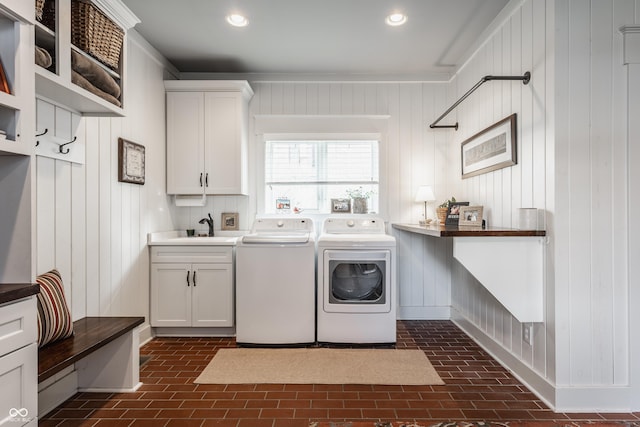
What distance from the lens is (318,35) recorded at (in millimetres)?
2863

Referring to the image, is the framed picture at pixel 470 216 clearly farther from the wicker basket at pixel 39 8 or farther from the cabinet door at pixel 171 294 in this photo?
the wicker basket at pixel 39 8

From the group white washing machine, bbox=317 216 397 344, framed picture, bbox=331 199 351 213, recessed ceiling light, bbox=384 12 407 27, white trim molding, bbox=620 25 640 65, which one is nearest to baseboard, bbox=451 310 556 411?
white washing machine, bbox=317 216 397 344

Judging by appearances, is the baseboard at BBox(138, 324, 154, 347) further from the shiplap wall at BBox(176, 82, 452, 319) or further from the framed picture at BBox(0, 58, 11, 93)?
the framed picture at BBox(0, 58, 11, 93)

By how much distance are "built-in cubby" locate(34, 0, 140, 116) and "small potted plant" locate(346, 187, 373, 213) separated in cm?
228

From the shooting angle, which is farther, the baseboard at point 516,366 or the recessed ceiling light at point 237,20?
the recessed ceiling light at point 237,20

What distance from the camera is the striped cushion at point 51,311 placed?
1.75m

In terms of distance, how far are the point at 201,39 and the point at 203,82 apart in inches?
17.8

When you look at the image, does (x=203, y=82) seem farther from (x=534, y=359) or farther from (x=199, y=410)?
(x=534, y=359)

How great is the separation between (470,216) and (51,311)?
274 cm

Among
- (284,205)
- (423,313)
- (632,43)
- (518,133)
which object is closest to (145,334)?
(284,205)

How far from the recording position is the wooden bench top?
61.7 inches

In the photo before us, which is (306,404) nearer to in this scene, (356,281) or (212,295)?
(356,281)

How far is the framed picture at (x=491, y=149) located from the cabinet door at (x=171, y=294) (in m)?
2.67

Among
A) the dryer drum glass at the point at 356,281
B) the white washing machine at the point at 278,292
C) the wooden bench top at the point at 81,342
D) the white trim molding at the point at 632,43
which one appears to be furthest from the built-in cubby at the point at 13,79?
the white trim molding at the point at 632,43
